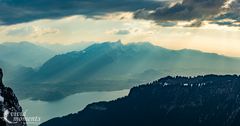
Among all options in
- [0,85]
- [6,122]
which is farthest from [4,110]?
[0,85]

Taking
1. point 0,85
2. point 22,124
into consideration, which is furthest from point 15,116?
point 0,85

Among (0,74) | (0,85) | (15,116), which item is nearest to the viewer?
(15,116)

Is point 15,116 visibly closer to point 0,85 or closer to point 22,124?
point 22,124

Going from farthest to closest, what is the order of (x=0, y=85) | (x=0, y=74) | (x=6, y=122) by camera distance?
(x=0, y=74) < (x=0, y=85) < (x=6, y=122)

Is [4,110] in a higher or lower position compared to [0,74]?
lower

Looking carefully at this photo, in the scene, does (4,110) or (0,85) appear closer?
(4,110)

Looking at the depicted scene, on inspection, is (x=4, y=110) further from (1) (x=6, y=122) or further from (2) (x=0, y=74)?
(2) (x=0, y=74)
